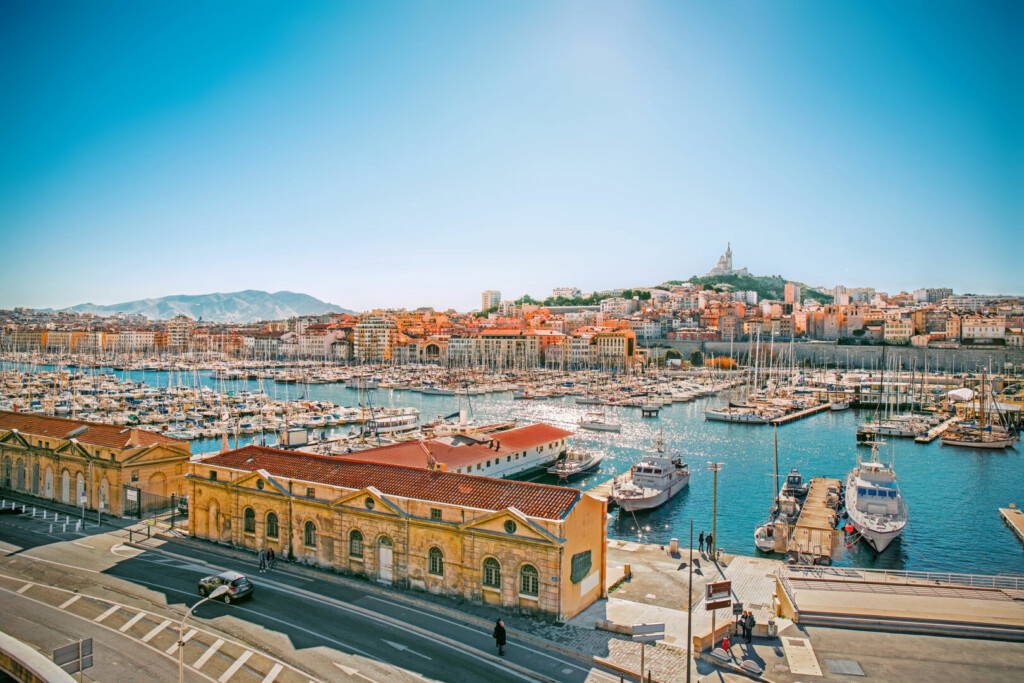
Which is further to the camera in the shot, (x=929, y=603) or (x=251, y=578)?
(x=251, y=578)

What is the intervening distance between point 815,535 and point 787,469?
21.2m

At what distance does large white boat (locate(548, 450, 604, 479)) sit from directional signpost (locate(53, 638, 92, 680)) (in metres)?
30.7

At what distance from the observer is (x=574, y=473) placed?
143 feet

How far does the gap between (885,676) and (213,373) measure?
5359 inches

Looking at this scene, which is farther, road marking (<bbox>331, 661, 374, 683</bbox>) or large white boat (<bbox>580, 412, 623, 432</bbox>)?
large white boat (<bbox>580, 412, 623, 432</bbox>)

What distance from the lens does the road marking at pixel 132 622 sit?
1716 centimetres

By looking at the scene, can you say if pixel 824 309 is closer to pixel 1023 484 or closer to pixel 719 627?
pixel 1023 484

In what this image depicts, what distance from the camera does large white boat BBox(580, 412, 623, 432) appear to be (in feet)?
208

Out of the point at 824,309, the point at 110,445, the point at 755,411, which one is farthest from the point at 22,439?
the point at 824,309

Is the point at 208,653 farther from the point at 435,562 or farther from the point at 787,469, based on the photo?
the point at 787,469

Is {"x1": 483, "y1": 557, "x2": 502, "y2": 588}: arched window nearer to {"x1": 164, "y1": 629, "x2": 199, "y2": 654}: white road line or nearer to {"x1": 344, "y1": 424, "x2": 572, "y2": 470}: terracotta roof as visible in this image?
{"x1": 164, "y1": 629, "x2": 199, "y2": 654}: white road line

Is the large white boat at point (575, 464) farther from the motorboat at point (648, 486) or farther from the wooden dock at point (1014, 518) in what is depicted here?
the wooden dock at point (1014, 518)

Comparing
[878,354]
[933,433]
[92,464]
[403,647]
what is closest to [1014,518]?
[933,433]

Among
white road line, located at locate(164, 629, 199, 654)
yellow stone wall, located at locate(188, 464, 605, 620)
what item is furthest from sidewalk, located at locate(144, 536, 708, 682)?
white road line, located at locate(164, 629, 199, 654)
